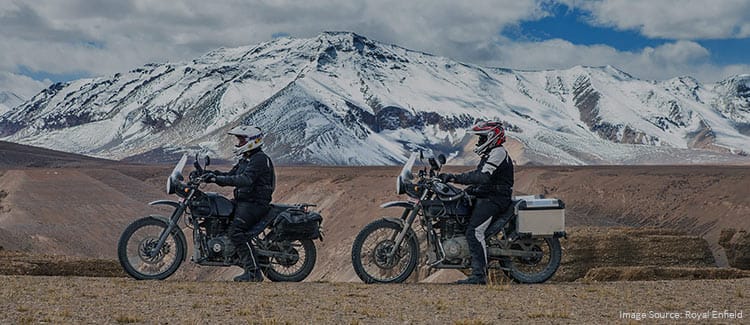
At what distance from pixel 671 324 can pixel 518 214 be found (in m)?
3.93

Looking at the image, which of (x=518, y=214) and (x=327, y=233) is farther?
(x=327, y=233)

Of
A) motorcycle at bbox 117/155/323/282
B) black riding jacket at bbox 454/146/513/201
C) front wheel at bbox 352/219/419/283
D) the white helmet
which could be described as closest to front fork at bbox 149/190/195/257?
motorcycle at bbox 117/155/323/282

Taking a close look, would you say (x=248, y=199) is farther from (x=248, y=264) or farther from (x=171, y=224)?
(x=171, y=224)

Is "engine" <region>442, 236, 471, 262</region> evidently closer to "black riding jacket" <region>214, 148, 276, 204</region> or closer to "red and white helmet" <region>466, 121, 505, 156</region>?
"red and white helmet" <region>466, 121, 505, 156</region>

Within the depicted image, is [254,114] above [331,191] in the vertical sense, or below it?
above

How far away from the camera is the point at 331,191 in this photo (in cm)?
6300

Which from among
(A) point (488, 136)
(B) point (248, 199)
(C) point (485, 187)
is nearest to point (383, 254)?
(C) point (485, 187)

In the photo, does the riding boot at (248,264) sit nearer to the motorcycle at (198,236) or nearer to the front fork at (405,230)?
the motorcycle at (198,236)

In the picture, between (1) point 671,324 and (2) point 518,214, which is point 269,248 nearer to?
(2) point 518,214

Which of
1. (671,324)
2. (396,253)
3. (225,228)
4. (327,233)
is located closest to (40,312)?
(225,228)

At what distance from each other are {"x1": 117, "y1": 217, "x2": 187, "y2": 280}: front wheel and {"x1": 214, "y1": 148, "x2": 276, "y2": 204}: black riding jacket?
103cm

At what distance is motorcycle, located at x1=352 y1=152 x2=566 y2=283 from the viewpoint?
1235cm

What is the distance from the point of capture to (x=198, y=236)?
1256 centimetres

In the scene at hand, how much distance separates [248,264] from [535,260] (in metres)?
4.05
